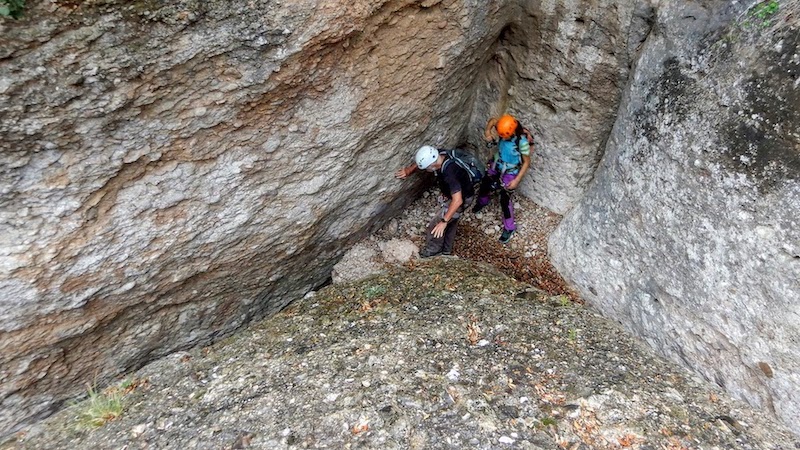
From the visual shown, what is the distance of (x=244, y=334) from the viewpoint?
486cm

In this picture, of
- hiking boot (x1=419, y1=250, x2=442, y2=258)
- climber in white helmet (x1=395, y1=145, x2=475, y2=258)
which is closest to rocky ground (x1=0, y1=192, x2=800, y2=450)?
climber in white helmet (x1=395, y1=145, x2=475, y2=258)

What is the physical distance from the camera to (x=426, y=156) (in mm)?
5328

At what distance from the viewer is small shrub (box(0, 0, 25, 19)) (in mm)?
2652

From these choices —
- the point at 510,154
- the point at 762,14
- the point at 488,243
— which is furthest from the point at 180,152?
the point at 762,14

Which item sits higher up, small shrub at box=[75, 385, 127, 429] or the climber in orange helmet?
the climber in orange helmet

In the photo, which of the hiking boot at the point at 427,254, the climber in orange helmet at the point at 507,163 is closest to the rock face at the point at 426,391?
the hiking boot at the point at 427,254

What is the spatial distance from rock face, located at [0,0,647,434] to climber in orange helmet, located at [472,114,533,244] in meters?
0.40

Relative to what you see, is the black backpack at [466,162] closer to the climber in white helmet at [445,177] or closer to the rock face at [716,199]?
the climber in white helmet at [445,177]

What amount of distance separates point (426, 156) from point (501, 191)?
1324 millimetres

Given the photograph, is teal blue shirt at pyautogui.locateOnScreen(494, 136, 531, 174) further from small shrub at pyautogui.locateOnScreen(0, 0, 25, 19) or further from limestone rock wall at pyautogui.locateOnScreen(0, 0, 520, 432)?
small shrub at pyautogui.locateOnScreen(0, 0, 25, 19)

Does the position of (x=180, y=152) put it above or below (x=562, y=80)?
below

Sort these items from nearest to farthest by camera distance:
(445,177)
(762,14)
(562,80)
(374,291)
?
(762,14) → (374,291) → (562,80) → (445,177)

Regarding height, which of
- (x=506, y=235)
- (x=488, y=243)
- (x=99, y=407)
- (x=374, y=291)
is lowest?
(x=99, y=407)

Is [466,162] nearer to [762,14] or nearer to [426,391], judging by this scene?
[426,391]
